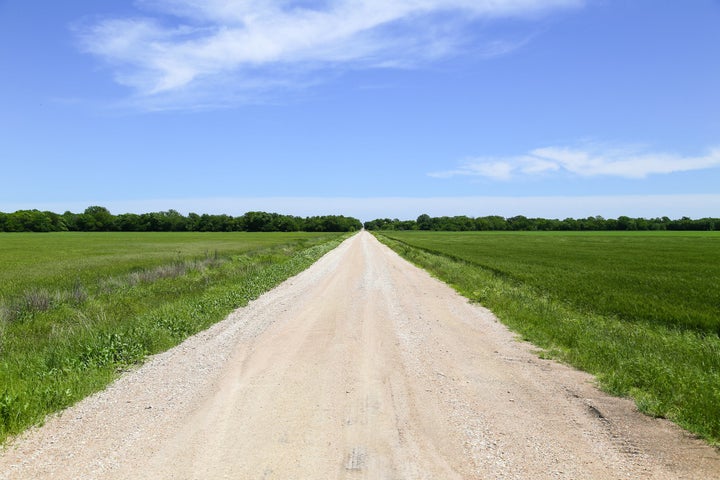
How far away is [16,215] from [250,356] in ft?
570

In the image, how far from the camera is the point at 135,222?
159 m

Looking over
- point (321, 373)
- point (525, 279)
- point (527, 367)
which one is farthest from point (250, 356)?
point (525, 279)

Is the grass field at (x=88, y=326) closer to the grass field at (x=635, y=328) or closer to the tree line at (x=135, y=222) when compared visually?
the grass field at (x=635, y=328)

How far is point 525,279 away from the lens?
22781 mm

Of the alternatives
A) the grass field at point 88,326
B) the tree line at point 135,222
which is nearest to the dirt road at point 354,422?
the grass field at point 88,326

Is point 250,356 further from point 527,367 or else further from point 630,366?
point 630,366

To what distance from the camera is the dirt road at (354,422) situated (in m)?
4.43

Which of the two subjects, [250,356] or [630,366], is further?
[250,356]

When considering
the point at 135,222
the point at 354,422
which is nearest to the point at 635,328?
the point at 354,422

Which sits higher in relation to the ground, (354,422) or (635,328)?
(354,422)

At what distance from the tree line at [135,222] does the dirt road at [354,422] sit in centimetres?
16887

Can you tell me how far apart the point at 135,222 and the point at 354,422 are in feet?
582

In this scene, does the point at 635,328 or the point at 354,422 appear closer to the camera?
the point at 354,422

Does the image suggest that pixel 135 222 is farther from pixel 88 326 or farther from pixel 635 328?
pixel 635 328
